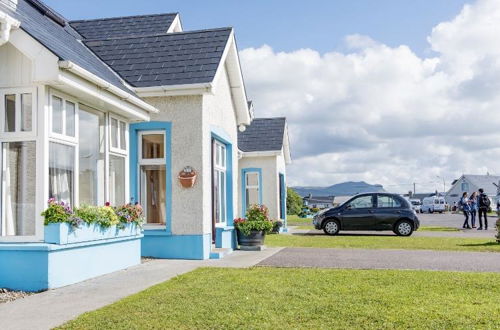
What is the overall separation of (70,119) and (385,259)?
7137 mm

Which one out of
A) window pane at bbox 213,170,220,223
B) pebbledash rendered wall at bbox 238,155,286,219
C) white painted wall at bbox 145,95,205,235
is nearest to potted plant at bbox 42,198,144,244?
white painted wall at bbox 145,95,205,235

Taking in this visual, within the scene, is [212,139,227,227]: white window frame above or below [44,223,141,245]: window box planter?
above

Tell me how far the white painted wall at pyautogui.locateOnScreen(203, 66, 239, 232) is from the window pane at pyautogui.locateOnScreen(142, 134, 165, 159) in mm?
1086

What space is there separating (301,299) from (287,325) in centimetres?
135

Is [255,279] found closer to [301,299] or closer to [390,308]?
[301,299]

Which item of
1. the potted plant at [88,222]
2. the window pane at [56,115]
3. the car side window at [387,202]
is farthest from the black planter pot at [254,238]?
the car side window at [387,202]

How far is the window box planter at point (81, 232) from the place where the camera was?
8.08 metres

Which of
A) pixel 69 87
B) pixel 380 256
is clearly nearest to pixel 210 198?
pixel 380 256

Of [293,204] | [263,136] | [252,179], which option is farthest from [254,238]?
[293,204]

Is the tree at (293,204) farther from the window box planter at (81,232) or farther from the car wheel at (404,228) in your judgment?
the window box planter at (81,232)

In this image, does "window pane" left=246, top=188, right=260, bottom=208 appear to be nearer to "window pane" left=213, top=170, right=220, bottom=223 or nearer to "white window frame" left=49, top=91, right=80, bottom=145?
"window pane" left=213, top=170, right=220, bottom=223

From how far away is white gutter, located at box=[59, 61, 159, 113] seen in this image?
8086 mm

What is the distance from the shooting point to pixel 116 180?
11078 millimetres

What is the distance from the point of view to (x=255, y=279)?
868 cm
